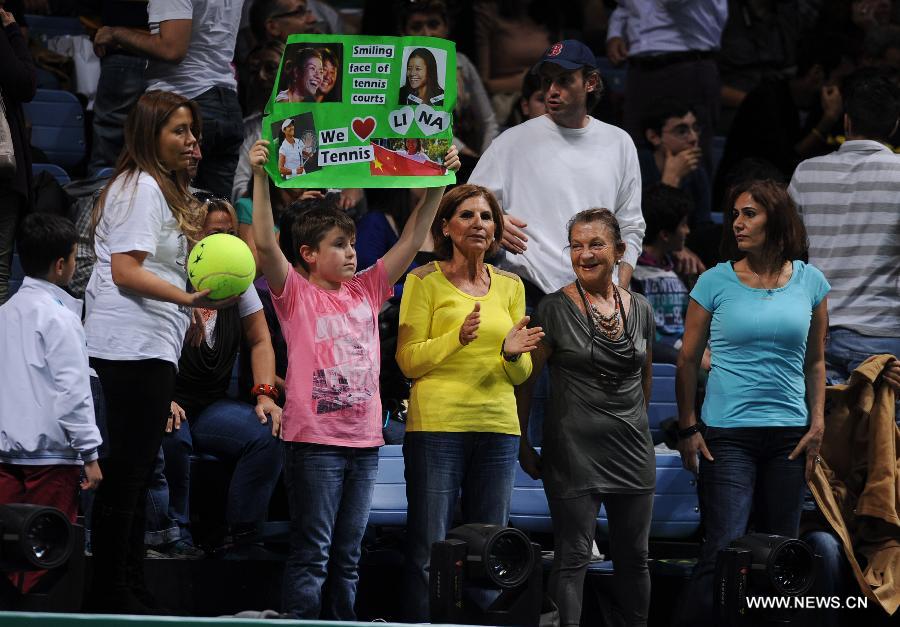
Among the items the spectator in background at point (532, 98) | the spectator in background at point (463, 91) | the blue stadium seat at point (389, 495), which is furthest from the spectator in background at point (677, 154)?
the blue stadium seat at point (389, 495)

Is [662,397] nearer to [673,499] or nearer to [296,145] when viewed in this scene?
[673,499]

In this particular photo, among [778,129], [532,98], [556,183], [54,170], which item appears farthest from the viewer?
[778,129]

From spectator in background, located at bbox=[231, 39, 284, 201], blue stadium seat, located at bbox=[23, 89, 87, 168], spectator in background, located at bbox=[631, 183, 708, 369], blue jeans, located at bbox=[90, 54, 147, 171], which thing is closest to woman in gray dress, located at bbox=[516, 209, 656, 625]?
spectator in background, located at bbox=[631, 183, 708, 369]

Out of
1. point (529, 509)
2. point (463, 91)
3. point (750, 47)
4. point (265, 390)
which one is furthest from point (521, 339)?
point (750, 47)

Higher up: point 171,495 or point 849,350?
point 849,350

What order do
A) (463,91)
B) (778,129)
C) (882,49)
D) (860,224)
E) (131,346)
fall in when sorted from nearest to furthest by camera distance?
(131,346) < (860,224) < (463,91) < (778,129) < (882,49)

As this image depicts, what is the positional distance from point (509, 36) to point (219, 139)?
8.73 feet

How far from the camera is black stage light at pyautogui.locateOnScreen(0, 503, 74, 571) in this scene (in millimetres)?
3812

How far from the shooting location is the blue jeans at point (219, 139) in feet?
20.0

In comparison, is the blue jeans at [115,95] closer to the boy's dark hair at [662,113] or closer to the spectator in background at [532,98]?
the spectator in background at [532,98]

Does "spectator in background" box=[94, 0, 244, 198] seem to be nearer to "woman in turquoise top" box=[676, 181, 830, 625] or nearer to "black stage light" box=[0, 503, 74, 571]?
"woman in turquoise top" box=[676, 181, 830, 625]

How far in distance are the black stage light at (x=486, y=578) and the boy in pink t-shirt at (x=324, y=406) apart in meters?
0.39

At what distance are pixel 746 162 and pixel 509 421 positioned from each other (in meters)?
2.99

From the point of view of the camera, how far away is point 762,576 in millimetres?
4453
